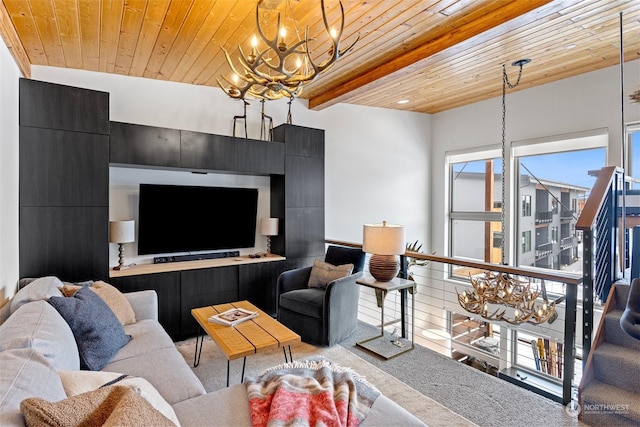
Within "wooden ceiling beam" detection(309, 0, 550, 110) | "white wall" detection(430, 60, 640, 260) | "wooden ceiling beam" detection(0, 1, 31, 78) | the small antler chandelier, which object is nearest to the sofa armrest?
"wooden ceiling beam" detection(0, 1, 31, 78)

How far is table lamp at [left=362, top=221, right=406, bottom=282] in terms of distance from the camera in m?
3.20

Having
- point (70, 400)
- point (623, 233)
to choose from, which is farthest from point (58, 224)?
point (623, 233)

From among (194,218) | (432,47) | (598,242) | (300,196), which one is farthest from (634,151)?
(194,218)

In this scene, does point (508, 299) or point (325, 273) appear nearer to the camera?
point (508, 299)

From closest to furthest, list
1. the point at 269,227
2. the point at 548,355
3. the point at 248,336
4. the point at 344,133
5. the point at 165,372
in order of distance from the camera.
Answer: the point at 165,372, the point at 248,336, the point at 269,227, the point at 548,355, the point at 344,133

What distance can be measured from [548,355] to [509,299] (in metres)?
2.71

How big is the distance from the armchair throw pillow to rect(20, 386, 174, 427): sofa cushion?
262 centimetres

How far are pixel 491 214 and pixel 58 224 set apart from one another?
214 inches

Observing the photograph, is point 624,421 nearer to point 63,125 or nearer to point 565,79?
point 565,79

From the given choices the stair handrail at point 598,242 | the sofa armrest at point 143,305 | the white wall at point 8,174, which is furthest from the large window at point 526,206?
the white wall at point 8,174

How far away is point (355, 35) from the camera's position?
297cm

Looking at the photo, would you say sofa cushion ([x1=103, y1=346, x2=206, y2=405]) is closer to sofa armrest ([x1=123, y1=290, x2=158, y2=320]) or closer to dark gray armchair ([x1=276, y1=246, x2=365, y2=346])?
sofa armrest ([x1=123, y1=290, x2=158, y2=320])

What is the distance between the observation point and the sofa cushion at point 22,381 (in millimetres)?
989

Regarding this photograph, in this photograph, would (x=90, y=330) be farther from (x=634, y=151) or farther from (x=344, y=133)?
(x=634, y=151)
